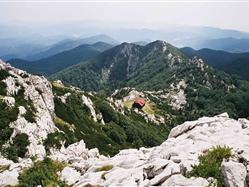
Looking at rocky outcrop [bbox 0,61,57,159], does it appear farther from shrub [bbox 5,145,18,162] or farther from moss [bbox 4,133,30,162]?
shrub [bbox 5,145,18,162]

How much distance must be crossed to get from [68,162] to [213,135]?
2073cm

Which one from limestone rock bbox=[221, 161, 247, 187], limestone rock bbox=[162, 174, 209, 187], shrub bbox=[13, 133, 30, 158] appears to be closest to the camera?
limestone rock bbox=[221, 161, 247, 187]

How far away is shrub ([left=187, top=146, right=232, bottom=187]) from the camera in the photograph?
2741cm

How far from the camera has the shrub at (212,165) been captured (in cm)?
2741

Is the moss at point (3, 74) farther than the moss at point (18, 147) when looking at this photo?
Yes

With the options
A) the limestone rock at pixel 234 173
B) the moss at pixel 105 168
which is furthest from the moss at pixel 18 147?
the limestone rock at pixel 234 173

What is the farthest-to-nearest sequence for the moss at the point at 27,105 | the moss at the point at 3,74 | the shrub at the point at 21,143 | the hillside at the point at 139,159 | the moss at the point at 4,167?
the moss at the point at 3,74 → the moss at the point at 27,105 → the shrub at the point at 21,143 → the moss at the point at 4,167 → the hillside at the point at 139,159

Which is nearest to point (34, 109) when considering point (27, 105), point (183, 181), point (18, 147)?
point (27, 105)

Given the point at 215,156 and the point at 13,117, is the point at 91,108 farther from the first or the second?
the point at 215,156

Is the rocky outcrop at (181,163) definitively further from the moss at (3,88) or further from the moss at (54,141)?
the moss at (3,88)

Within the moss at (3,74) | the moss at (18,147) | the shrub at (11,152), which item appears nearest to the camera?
the shrub at (11,152)

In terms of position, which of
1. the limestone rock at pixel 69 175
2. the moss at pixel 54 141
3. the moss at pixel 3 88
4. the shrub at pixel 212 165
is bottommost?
the moss at pixel 54 141

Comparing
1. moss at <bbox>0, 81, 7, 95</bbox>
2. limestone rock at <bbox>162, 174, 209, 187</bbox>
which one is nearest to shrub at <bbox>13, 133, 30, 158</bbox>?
moss at <bbox>0, 81, 7, 95</bbox>

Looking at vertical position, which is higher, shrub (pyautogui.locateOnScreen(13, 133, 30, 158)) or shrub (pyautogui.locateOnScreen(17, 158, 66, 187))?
shrub (pyautogui.locateOnScreen(17, 158, 66, 187))
